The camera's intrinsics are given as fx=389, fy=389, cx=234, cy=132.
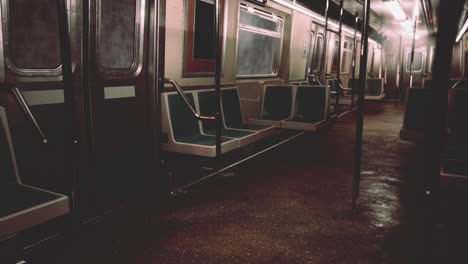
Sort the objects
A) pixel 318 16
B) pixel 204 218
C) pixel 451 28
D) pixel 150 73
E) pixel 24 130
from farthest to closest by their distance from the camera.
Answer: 1. pixel 318 16
2. pixel 150 73
3. pixel 204 218
4. pixel 24 130
5. pixel 451 28

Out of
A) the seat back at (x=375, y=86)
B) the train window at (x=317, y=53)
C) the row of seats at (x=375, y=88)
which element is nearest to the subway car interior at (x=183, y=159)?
the train window at (x=317, y=53)

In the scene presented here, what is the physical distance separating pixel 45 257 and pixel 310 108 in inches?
179

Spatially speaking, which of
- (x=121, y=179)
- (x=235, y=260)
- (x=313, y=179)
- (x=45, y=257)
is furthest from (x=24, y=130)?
(x=313, y=179)

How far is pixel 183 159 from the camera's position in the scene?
457cm

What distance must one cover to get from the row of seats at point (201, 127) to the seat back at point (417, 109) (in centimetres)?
187

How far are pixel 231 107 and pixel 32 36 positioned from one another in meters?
2.93

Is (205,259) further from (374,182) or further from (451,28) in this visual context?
(374,182)

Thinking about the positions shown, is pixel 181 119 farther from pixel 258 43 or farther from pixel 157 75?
pixel 258 43

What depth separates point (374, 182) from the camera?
4250mm

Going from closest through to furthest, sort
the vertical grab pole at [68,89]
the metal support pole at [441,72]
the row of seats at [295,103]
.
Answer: the metal support pole at [441,72], the vertical grab pole at [68,89], the row of seats at [295,103]

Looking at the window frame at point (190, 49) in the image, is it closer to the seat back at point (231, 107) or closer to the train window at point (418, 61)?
the seat back at point (231, 107)

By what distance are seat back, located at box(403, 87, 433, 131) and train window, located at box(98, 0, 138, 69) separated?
368 centimetres

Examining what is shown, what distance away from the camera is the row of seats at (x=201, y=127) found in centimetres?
398

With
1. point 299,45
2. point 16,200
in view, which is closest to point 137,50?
point 16,200
